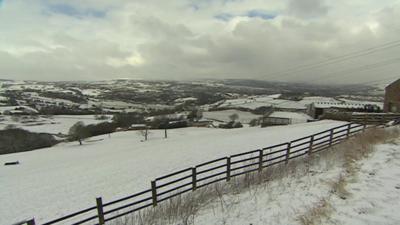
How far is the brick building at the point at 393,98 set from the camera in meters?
38.6

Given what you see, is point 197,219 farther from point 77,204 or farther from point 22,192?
point 22,192

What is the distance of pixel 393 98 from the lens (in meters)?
39.4

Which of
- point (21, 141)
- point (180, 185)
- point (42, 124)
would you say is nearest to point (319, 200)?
point (180, 185)

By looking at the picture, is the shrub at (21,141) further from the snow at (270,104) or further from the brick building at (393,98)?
the snow at (270,104)

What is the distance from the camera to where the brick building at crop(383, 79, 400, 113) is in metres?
38.6

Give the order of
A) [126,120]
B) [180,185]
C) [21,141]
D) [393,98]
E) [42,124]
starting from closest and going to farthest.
→ [180,185] < [393,98] < [21,141] < [42,124] < [126,120]

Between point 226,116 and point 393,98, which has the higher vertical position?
point 393,98

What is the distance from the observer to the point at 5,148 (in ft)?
211

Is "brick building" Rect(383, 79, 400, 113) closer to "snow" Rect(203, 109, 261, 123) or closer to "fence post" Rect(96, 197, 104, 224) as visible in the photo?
"fence post" Rect(96, 197, 104, 224)

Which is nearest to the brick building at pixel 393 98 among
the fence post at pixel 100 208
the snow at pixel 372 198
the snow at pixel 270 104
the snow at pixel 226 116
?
the snow at pixel 372 198

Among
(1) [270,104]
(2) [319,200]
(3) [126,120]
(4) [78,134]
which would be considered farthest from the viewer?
(1) [270,104]

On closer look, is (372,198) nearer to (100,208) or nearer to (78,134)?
(100,208)

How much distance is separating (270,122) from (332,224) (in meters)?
64.0

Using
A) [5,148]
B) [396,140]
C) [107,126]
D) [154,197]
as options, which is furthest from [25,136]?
[396,140]
